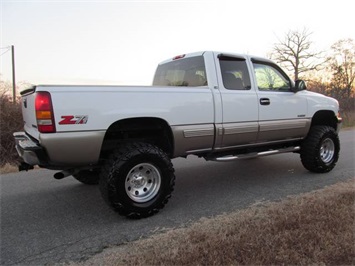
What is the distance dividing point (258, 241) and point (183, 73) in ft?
9.94

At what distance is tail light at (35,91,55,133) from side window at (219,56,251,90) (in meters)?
2.50

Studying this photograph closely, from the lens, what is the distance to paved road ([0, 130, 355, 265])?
334 centimetres

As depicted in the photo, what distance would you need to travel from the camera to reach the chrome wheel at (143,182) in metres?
4.02

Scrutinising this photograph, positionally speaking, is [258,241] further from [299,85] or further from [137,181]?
[299,85]

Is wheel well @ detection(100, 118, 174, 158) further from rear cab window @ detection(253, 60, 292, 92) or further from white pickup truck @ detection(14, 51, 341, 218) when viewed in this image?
rear cab window @ detection(253, 60, 292, 92)

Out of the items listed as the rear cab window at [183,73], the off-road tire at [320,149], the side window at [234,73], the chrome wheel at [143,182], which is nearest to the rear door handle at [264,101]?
the side window at [234,73]

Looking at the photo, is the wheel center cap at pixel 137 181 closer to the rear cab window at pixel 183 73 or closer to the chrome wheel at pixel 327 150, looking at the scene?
the rear cab window at pixel 183 73

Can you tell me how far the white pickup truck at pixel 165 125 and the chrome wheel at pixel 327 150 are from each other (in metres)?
0.04

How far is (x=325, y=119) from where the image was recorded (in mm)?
6449

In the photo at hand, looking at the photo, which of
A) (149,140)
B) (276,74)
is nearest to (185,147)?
(149,140)

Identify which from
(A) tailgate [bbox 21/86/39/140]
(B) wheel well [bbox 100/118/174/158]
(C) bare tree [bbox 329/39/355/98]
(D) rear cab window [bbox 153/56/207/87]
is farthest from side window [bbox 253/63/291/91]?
(C) bare tree [bbox 329/39/355/98]

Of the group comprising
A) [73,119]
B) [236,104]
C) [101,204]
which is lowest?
[101,204]

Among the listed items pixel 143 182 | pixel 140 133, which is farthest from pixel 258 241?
pixel 140 133

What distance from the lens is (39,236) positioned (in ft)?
11.6
